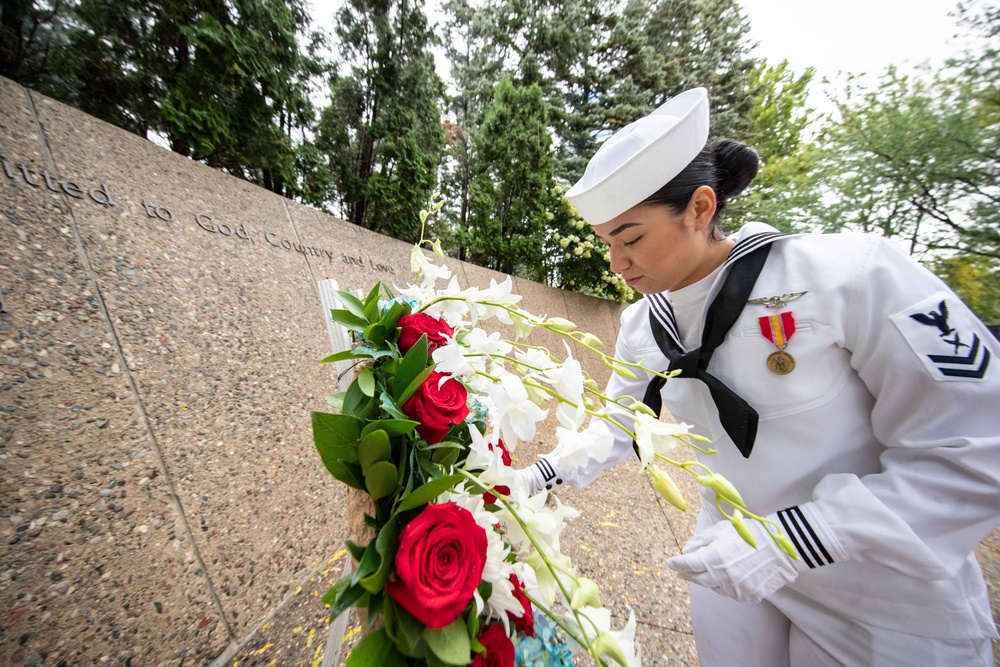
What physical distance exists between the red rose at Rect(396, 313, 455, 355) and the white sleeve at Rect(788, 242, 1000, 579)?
950mm

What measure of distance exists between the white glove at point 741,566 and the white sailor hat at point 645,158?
2.97ft

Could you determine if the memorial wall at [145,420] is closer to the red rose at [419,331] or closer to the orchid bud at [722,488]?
the red rose at [419,331]

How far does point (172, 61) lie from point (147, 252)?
2.05m

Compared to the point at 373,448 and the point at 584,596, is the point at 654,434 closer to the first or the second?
the point at 584,596

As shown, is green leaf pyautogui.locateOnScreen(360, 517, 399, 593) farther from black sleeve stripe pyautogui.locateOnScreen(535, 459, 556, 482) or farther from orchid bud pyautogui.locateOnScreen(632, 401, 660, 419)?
black sleeve stripe pyautogui.locateOnScreen(535, 459, 556, 482)

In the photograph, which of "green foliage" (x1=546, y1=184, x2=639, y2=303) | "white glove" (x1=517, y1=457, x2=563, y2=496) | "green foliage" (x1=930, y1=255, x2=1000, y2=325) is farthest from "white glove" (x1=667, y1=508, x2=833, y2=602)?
"green foliage" (x1=930, y1=255, x2=1000, y2=325)

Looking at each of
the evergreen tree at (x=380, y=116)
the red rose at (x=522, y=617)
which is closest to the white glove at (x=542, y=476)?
the red rose at (x=522, y=617)

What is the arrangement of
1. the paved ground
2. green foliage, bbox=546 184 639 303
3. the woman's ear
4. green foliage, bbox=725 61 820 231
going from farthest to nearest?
green foliage, bbox=725 61 820 231
green foliage, bbox=546 184 639 303
the paved ground
the woman's ear

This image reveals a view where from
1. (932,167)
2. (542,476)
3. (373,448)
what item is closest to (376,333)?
(373,448)

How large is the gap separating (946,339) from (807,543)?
56 cm

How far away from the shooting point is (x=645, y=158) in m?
1.07

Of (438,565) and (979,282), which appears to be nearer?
(438,565)

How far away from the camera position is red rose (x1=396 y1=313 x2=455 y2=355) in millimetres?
695

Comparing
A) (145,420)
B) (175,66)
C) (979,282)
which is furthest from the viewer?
(979,282)
